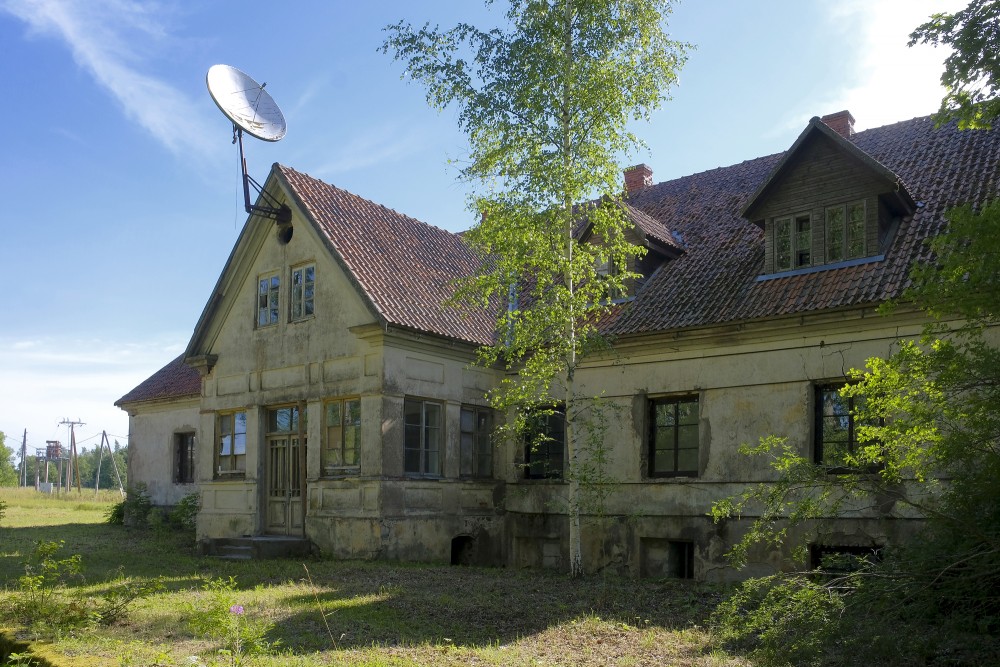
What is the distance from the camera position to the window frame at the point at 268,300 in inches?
753

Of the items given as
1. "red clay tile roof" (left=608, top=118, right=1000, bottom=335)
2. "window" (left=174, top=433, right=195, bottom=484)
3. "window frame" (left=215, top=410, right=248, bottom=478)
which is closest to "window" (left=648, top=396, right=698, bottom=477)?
"red clay tile roof" (left=608, top=118, right=1000, bottom=335)

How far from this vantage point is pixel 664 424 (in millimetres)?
16625

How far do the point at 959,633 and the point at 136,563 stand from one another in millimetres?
14241

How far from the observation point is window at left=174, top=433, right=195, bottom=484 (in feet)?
89.4

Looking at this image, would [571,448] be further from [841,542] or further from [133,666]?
[133,666]

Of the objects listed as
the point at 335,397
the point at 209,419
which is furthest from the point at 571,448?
the point at 209,419

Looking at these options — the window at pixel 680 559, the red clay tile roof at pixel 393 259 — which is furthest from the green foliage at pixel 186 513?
the window at pixel 680 559

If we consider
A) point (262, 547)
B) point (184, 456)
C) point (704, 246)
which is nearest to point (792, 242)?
point (704, 246)

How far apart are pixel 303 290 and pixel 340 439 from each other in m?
3.40

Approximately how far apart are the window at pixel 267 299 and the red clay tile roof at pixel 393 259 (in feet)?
6.41

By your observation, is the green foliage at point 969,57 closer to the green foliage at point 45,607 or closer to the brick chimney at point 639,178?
the green foliage at point 45,607

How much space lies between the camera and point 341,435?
1756 cm

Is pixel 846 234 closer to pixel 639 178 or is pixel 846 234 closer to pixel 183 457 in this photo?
pixel 639 178

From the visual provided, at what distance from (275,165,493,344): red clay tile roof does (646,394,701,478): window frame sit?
4.07 m
